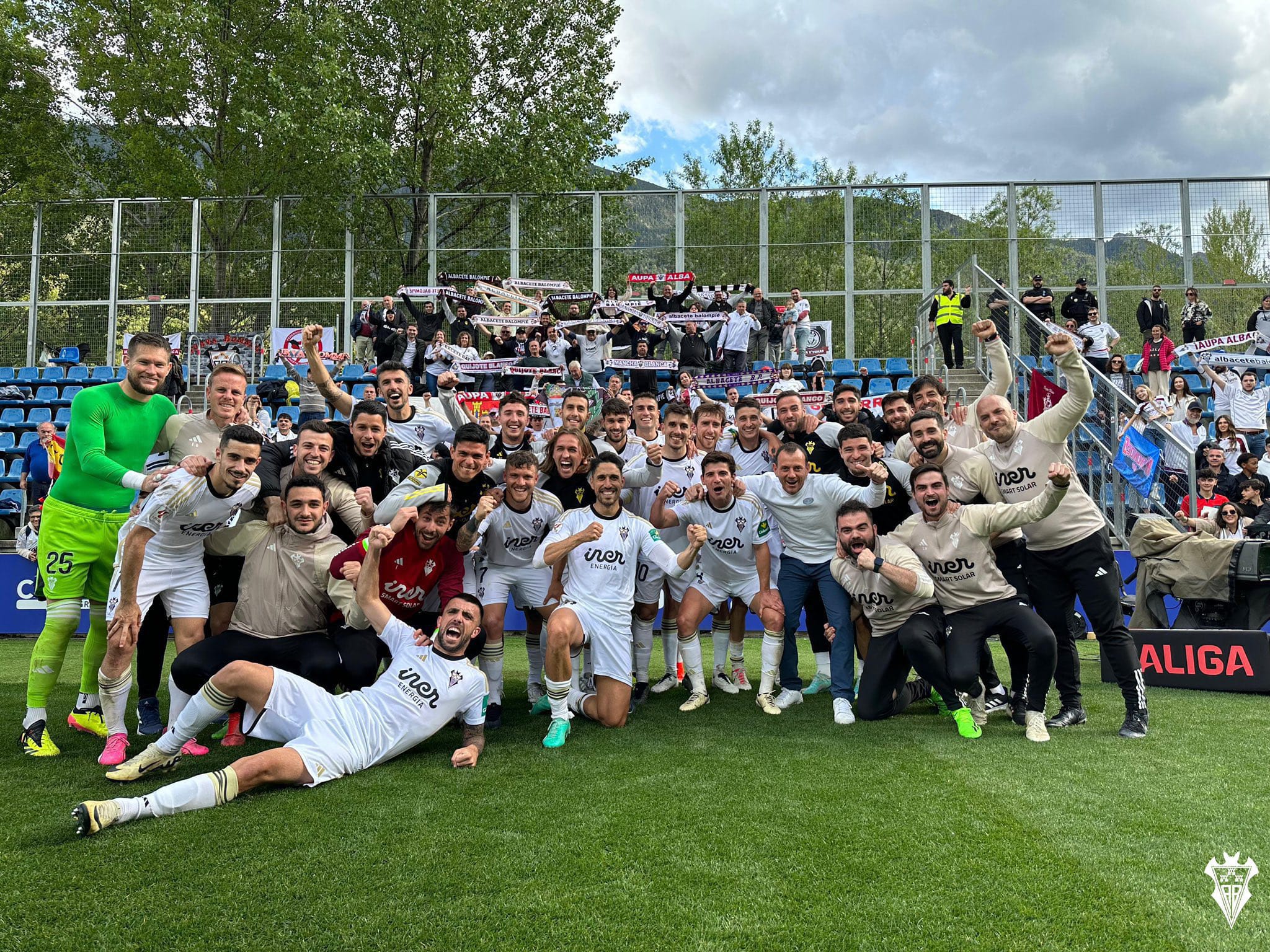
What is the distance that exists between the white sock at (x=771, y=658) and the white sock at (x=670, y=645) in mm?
991

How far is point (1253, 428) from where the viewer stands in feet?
47.2

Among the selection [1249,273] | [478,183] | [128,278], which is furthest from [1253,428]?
[128,278]

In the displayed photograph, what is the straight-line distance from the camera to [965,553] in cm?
564

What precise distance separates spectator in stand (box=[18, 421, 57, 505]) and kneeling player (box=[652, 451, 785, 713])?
9083mm

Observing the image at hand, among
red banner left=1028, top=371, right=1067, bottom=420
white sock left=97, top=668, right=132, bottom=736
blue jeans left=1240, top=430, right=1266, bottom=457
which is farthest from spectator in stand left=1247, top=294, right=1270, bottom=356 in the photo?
white sock left=97, top=668, right=132, bottom=736

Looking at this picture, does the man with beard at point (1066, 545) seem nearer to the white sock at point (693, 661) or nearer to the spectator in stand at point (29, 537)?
the white sock at point (693, 661)

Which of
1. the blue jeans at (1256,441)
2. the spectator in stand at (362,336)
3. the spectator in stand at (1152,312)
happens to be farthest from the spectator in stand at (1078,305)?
the spectator in stand at (362,336)

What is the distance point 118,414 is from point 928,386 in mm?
5352

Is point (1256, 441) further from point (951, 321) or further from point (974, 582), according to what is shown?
point (974, 582)

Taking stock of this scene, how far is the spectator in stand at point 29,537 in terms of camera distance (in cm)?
1031

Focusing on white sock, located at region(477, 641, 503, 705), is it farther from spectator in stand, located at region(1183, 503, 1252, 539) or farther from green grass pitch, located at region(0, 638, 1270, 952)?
spectator in stand, located at region(1183, 503, 1252, 539)

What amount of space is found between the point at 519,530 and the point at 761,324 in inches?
510

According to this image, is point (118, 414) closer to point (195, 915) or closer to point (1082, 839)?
point (195, 915)

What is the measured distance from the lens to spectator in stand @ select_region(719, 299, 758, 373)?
56.0ft
